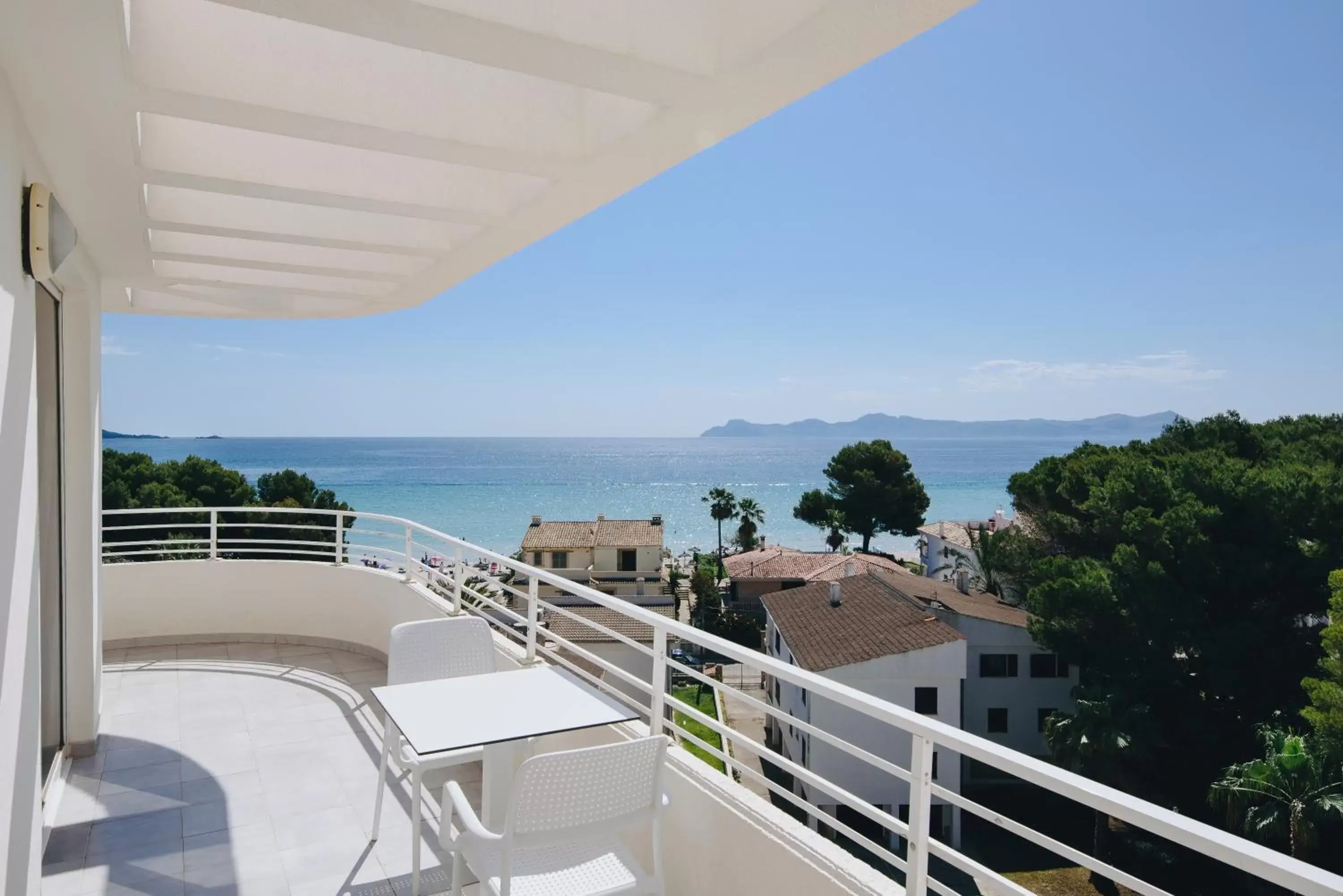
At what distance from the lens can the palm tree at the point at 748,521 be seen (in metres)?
54.0

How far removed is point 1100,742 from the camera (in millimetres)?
19359

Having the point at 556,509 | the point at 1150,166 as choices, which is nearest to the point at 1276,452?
the point at 1150,166

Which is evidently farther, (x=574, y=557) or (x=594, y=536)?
(x=594, y=536)

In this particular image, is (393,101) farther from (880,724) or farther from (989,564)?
(989,564)

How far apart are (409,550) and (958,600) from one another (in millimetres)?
23033

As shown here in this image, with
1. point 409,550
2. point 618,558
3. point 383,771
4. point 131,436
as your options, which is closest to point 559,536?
point 618,558

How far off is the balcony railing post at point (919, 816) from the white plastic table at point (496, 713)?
4.00 feet

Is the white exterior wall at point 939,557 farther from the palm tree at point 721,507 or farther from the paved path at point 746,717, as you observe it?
the palm tree at point 721,507

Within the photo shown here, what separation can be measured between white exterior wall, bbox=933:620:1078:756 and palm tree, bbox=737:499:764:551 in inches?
1176

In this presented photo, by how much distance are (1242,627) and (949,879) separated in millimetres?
9883

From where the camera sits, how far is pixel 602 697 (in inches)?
125

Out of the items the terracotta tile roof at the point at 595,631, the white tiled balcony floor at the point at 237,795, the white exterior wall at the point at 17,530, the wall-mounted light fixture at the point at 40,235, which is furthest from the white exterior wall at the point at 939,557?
the wall-mounted light fixture at the point at 40,235

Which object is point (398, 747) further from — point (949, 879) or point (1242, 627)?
point (1242, 627)

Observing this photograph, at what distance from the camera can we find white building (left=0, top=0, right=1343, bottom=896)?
1.94 meters
